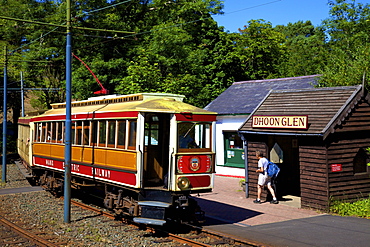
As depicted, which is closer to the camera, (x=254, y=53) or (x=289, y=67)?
(x=254, y=53)

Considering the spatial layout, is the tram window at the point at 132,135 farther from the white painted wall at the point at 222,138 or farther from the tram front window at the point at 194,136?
the white painted wall at the point at 222,138

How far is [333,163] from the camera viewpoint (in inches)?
524

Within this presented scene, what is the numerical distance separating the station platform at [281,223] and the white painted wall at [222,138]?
5.78 metres

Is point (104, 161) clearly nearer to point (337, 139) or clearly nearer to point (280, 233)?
point (280, 233)

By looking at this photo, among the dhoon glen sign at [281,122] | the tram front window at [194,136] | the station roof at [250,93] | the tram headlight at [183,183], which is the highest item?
the station roof at [250,93]

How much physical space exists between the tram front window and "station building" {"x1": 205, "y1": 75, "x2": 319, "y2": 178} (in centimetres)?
968

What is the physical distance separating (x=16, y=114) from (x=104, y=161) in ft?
118

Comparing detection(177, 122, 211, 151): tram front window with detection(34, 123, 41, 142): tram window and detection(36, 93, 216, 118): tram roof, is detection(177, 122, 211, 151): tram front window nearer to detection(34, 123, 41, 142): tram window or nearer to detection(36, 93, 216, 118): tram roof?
detection(36, 93, 216, 118): tram roof

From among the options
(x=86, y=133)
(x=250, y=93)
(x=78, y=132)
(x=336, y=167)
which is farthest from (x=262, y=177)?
(x=250, y=93)

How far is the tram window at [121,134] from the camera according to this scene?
Answer: 11.7m

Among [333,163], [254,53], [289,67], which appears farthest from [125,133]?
[289,67]

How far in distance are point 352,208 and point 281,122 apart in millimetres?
3412

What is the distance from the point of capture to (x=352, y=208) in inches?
516

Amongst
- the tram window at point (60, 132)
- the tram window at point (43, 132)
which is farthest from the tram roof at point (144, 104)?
the tram window at point (43, 132)
